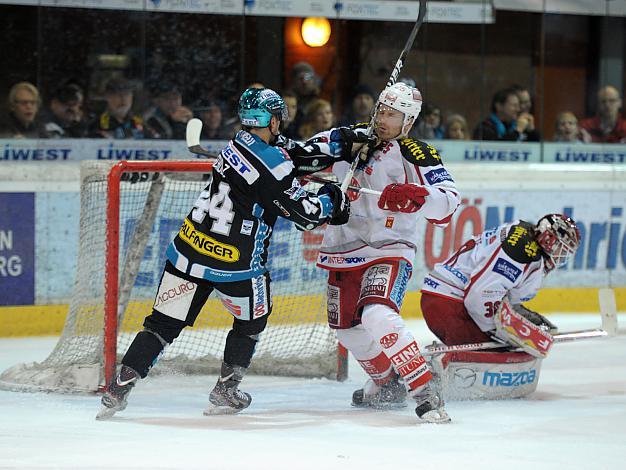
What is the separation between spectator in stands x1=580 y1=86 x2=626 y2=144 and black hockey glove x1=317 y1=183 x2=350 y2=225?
14.4 feet

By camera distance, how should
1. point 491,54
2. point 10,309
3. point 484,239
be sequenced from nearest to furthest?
point 484,239 < point 10,309 < point 491,54

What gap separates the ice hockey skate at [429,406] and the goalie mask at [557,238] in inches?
34.4

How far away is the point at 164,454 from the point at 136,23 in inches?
148

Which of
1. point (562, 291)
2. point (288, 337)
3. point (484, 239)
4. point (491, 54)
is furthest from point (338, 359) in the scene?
point (491, 54)

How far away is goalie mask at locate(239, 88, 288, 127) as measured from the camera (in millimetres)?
4012

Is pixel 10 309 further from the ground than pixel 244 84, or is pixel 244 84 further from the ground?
pixel 244 84

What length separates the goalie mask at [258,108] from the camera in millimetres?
4012

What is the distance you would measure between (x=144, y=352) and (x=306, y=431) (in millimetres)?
585

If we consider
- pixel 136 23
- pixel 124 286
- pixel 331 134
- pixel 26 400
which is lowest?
pixel 26 400

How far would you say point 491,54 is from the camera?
7.82 meters

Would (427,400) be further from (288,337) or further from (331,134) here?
(288,337)

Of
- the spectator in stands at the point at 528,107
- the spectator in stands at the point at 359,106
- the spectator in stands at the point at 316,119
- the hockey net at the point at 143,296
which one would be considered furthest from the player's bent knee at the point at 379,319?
the spectator in stands at the point at 528,107

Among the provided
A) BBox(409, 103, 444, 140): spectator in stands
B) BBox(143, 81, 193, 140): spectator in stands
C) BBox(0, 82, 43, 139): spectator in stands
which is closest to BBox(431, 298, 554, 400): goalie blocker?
BBox(143, 81, 193, 140): spectator in stands

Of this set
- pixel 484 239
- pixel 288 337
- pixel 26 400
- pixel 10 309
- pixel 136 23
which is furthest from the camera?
pixel 136 23
